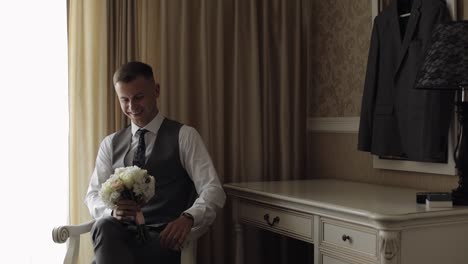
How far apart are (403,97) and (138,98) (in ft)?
4.35

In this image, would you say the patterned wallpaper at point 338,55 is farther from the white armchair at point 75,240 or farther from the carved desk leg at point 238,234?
the white armchair at point 75,240

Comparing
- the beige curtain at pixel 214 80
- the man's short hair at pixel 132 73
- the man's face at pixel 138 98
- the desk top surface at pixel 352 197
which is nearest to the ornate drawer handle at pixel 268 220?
the desk top surface at pixel 352 197

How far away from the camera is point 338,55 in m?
3.47

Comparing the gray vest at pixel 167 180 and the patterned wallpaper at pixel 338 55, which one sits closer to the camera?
the gray vest at pixel 167 180

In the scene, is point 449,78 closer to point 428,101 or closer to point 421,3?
point 428,101

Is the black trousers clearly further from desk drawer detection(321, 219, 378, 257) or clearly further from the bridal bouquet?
desk drawer detection(321, 219, 378, 257)

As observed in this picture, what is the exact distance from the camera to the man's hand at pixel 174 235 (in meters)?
2.35

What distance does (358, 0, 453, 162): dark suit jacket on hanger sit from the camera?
262 centimetres

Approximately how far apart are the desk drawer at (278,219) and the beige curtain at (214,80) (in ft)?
1.53

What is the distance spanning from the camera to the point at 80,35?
9.98 feet

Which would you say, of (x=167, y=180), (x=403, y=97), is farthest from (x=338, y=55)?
(x=167, y=180)

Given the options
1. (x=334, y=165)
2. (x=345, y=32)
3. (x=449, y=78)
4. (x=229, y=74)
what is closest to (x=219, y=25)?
(x=229, y=74)

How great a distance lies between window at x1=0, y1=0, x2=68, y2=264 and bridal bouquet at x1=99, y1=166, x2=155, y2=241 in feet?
2.57

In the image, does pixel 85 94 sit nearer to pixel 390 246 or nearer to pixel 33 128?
pixel 33 128
